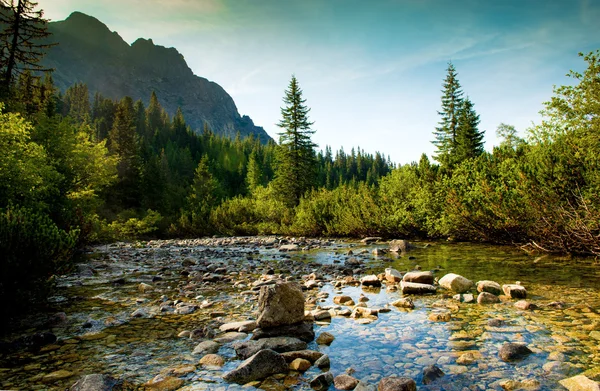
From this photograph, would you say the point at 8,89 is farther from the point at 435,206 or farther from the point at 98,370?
the point at 435,206

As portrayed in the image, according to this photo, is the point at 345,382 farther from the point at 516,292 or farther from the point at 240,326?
the point at 516,292

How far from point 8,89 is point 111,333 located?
2397cm

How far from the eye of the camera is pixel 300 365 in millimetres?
3807

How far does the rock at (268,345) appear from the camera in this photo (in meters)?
4.21

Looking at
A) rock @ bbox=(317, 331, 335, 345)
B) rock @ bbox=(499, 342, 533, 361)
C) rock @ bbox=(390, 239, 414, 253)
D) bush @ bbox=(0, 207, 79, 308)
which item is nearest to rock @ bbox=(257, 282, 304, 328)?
rock @ bbox=(317, 331, 335, 345)

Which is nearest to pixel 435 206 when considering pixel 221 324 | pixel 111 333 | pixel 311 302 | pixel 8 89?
pixel 311 302

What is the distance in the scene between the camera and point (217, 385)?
3.43m

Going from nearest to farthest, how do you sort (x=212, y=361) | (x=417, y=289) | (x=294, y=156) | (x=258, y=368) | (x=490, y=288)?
(x=258, y=368)
(x=212, y=361)
(x=490, y=288)
(x=417, y=289)
(x=294, y=156)

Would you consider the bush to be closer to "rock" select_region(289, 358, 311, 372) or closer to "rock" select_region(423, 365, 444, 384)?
"rock" select_region(289, 358, 311, 372)

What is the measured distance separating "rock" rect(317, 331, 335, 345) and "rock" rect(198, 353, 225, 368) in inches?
54.5

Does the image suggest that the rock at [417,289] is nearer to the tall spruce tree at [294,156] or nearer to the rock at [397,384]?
the rock at [397,384]

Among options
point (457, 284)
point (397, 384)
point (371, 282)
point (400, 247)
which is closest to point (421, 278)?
point (457, 284)

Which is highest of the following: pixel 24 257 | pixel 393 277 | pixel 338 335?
pixel 24 257

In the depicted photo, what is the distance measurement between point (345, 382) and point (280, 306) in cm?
198
